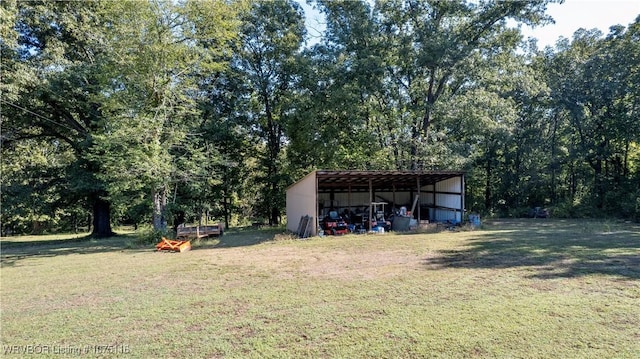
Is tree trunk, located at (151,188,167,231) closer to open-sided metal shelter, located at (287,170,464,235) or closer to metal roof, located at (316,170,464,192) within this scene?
open-sided metal shelter, located at (287,170,464,235)

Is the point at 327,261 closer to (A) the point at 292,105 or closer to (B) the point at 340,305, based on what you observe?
(B) the point at 340,305

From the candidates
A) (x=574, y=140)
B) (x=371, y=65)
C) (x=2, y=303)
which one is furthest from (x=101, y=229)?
(x=574, y=140)

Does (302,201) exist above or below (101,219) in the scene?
above

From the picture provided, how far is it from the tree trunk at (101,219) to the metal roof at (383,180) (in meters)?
11.1

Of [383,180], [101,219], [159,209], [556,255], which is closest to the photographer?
[556,255]

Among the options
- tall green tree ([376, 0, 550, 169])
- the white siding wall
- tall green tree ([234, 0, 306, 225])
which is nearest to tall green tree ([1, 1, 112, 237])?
the white siding wall

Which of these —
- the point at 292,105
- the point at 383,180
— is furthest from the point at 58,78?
the point at 383,180

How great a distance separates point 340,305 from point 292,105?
49.5 feet

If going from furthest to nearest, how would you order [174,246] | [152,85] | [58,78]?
[58,78]
[152,85]
[174,246]

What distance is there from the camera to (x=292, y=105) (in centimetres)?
1836

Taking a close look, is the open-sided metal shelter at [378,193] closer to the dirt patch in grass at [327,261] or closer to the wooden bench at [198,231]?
the wooden bench at [198,231]

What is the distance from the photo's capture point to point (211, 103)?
19.0m

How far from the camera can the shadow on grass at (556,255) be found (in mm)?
6012

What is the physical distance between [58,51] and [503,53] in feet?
70.1
